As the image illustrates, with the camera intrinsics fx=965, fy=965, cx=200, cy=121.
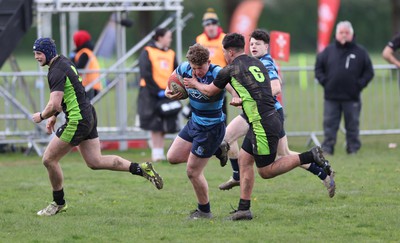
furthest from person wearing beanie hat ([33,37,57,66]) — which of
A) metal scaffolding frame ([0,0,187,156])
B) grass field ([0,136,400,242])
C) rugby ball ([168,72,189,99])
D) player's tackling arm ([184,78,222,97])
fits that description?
metal scaffolding frame ([0,0,187,156])

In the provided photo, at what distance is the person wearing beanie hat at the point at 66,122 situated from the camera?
9836 millimetres

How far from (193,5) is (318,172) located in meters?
40.7

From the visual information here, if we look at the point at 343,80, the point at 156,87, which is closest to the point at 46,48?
the point at 156,87

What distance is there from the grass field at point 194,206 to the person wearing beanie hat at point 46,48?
1.66 m

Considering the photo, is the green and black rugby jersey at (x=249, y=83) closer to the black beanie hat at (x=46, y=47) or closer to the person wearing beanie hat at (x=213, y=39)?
the black beanie hat at (x=46, y=47)

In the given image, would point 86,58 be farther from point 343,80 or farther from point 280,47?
point 343,80

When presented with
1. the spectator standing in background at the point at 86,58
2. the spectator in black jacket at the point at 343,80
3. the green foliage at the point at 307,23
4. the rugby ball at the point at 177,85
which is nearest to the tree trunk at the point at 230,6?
the green foliage at the point at 307,23

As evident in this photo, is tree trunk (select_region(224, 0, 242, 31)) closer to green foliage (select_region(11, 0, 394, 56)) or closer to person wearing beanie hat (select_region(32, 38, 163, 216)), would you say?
green foliage (select_region(11, 0, 394, 56))

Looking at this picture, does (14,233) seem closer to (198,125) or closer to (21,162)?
(198,125)

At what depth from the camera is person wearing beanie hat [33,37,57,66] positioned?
984 cm

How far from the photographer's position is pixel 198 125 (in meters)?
9.58

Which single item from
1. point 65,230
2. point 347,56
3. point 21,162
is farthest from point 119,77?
point 65,230

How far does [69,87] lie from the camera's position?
996 cm

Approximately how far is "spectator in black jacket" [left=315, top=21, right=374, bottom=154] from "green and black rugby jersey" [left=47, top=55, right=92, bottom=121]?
655 cm
